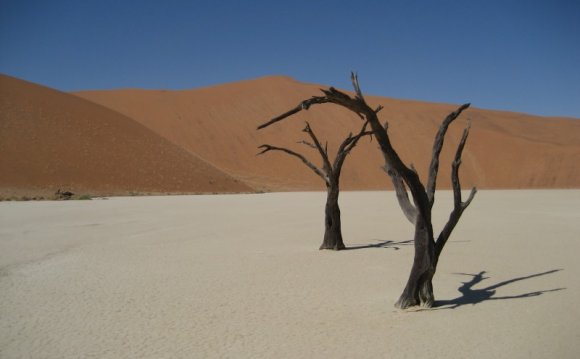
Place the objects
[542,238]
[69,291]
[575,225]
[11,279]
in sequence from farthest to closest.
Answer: [575,225] → [542,238] → [11,279] → [69,291]

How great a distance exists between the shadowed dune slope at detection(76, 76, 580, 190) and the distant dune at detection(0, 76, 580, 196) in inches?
6.2

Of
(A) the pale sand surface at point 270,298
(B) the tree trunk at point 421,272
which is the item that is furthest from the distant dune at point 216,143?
(B) the tree trunk at point 421,272

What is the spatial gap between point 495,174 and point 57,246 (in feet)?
200

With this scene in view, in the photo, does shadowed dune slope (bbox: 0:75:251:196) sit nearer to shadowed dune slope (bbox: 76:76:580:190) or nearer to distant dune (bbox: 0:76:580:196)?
distant dune (bbox: 0:76:580:196)

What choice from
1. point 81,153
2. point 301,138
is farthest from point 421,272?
point 301,138

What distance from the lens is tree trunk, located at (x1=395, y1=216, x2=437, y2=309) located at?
6.47 m

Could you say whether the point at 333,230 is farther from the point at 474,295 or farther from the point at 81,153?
the point at 81,153

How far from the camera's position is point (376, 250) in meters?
11.7

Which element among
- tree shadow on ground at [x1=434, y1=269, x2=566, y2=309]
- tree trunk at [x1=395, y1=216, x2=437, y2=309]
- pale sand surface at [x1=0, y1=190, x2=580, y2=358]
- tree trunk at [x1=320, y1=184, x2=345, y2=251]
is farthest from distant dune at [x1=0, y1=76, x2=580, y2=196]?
tree trunk at [x1=395, y1=216, x2=437, y2=309]

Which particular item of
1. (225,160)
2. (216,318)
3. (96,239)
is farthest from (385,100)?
(216,318)

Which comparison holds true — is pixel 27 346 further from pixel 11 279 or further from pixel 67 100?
pixel 67 100

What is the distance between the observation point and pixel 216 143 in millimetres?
68562

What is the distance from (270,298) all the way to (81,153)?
42.6 metres

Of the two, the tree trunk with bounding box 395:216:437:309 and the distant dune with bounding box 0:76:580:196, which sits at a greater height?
the distant dune with bounding box 0:76:580:196
